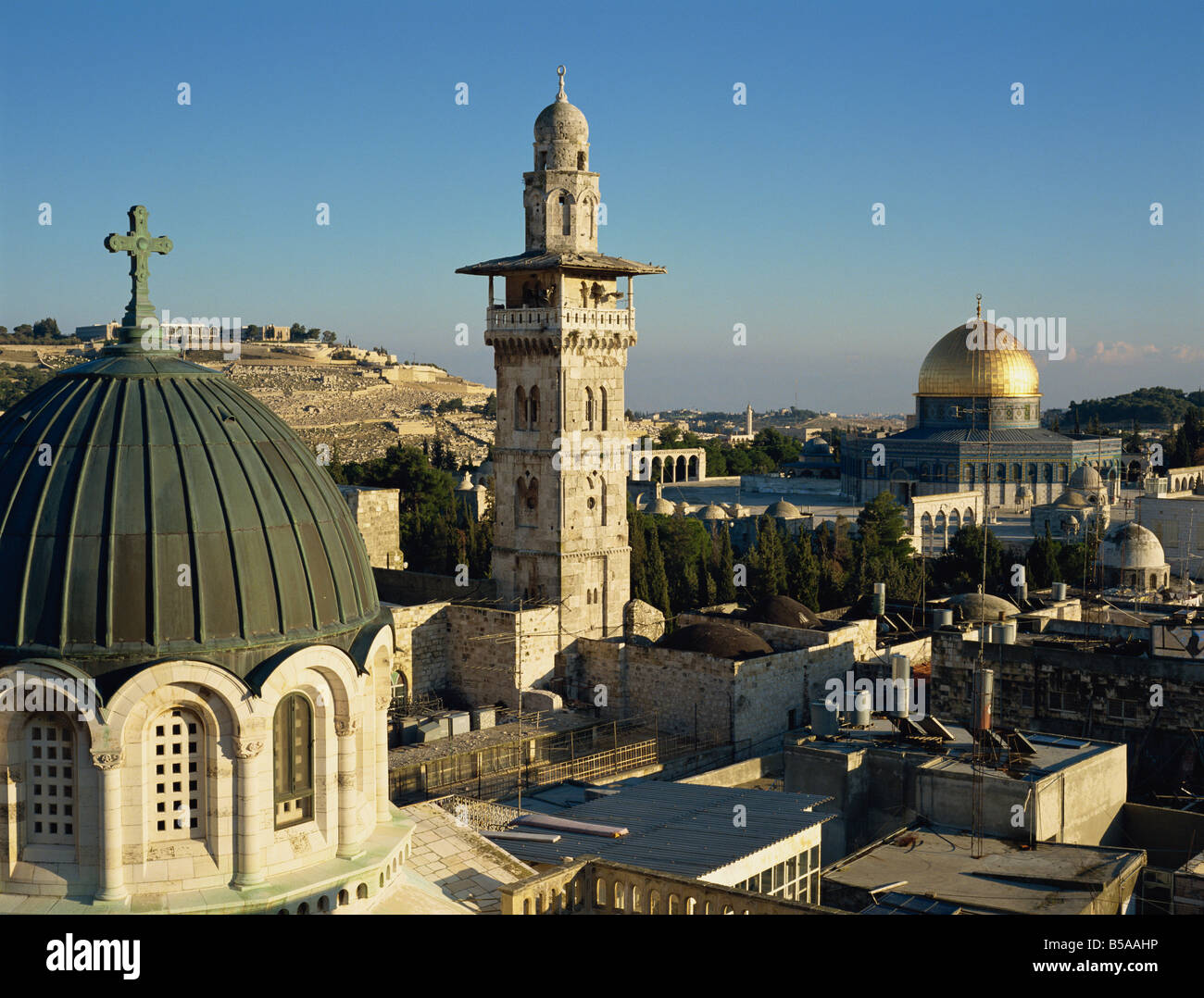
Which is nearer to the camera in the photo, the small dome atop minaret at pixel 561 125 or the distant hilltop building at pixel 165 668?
the distant hilltop building at pixel 165 668

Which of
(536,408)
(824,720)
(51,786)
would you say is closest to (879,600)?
(536,408)

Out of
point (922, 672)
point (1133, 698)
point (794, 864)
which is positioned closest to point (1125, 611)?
point (922, 672)

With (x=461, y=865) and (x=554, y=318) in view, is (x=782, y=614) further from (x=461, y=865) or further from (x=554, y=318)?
(x=461, y=865)

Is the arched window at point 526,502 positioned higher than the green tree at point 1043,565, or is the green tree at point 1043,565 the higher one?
the arched window at point 526,502

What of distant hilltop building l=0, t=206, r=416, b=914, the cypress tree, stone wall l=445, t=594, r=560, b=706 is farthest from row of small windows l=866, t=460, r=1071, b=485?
distant hilltop building l=0, t=206, r=416, b=914

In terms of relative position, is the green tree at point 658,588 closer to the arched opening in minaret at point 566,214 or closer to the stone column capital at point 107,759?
the arched opening in minaret at point 566,214

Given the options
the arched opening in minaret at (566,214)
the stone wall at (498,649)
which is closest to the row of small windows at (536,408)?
the arched opening in minaret at (566,214)

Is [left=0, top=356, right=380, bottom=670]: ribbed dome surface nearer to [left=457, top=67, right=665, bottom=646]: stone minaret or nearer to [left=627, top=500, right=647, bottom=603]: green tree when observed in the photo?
[left=457, top=67, right=665, bottom=646]: stone minaret
